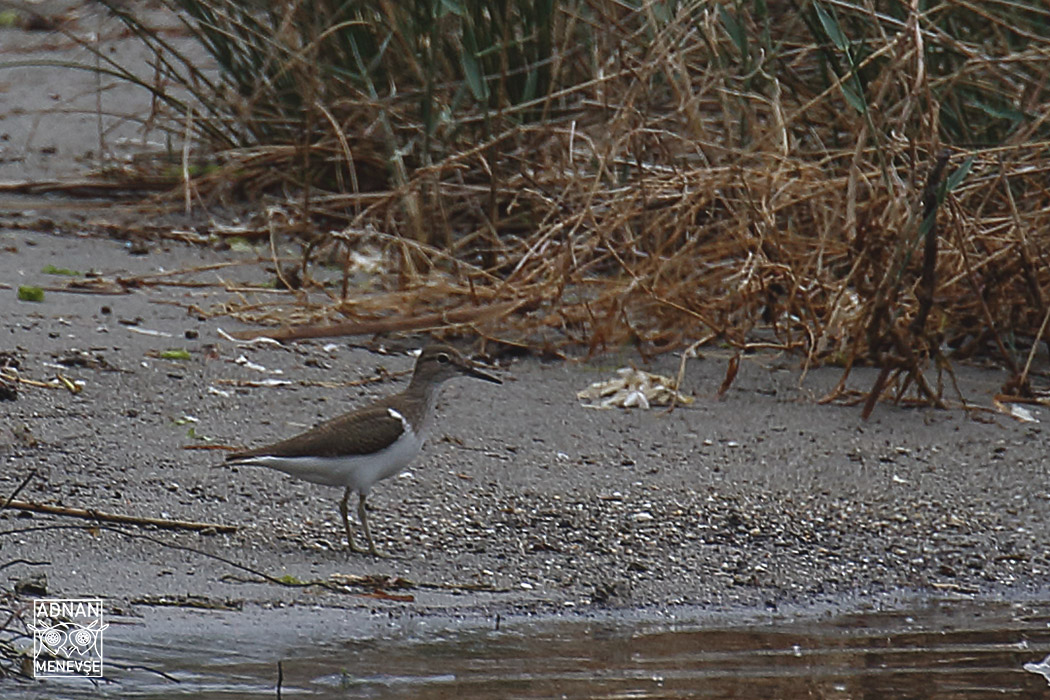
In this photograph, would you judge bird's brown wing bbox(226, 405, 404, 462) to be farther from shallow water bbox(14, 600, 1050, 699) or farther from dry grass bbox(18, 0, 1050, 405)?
dry grass bbox(18, 0, 1050, 405)

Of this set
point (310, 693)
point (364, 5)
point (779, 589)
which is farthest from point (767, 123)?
point (310, 693)

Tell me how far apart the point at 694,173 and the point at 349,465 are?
2.76 m

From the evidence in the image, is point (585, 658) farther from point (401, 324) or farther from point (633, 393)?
point (401, 324)

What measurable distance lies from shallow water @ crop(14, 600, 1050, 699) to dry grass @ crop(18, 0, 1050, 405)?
1950mm

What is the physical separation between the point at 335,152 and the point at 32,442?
374cm

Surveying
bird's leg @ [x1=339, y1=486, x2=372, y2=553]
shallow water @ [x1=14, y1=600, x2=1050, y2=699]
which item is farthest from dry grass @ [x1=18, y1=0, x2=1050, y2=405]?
bird's leg @ [x1=339, y1=486, x2=372, y2=553]

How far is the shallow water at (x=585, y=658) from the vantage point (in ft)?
13.9

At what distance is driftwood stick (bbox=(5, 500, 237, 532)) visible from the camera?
5195 mm

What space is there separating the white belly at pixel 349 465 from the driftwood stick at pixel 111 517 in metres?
0.23

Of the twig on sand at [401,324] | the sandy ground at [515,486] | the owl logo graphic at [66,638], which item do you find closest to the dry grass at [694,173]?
the twig on sand at [401,324]

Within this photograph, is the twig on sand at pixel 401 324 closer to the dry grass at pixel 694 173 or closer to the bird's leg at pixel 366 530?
the dry grass at pixel 694 173

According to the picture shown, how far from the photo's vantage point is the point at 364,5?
8906 mm

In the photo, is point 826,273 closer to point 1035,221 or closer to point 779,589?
point 1035,221

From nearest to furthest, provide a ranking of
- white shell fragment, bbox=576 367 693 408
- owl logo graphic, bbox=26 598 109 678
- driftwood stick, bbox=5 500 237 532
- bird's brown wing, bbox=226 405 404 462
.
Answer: owl logo graphic, bbox=26 598 109 678 → driftwood stick, bbox=5 500 237 532 → bird's brown wing, bbox=226 405 404 462 → white shell fragment, bbox=576 367 693 408
